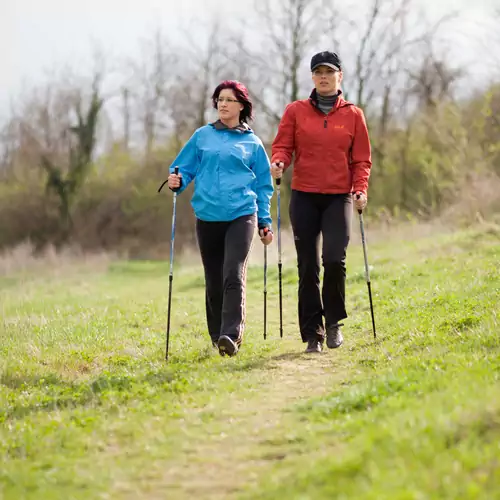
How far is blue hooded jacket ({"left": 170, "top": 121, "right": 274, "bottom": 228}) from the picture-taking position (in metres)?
7.32

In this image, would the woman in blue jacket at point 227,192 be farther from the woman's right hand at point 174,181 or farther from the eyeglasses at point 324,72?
the eyeglasses at point 324,72

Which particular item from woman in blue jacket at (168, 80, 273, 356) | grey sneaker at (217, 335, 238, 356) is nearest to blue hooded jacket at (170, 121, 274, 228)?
woman in blue jacket at (168, 80, 273, 356)

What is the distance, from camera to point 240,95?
7.47 m

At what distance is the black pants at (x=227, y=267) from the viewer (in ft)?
23.8

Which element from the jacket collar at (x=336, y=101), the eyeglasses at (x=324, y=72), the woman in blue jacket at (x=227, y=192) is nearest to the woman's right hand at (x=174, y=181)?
the woman in blue jacket at (x=227, y=192)

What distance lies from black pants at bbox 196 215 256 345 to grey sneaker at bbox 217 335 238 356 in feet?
0.27

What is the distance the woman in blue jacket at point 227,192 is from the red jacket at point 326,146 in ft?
1.22

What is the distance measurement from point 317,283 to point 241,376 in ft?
4.86

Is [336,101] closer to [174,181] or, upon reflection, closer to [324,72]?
[324,72]

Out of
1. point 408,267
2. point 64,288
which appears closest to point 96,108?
point 64,288

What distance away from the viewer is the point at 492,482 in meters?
3.29

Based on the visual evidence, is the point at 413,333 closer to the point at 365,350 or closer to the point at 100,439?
the point at 365,350

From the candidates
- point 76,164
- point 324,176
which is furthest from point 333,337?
point 76,164

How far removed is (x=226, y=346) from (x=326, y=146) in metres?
2.08
